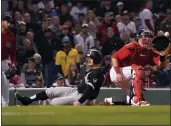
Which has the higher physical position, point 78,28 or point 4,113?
point 78,28

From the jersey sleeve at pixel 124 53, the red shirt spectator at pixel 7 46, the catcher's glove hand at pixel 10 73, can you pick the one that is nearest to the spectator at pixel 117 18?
the red shirt spectator at pixel 7 46

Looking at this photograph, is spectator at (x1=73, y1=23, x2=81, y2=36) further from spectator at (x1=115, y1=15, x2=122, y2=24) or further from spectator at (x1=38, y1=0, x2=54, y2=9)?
spectator at (x1=38, y1=0, x2=54, y2=9)

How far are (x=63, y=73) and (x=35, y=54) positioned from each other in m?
0.80

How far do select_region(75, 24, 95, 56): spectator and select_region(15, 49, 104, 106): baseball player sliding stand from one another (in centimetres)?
562

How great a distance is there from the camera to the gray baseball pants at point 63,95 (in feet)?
42.8

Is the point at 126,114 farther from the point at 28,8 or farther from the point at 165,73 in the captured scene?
the point at 28,8

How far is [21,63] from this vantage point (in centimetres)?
1778

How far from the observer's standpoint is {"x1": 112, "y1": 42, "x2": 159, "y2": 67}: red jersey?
13.4m

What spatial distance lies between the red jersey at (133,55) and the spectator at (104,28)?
6.25 metres

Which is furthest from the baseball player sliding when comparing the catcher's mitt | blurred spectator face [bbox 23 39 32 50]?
blurred spectator face [bbox 23 39 32 50]

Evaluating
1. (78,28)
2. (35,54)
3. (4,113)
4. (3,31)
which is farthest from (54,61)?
(4,113)

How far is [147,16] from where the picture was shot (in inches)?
854

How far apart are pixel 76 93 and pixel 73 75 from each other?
4250mm

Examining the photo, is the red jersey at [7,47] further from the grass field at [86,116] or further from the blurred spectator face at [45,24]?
the grass field at [86,116]
